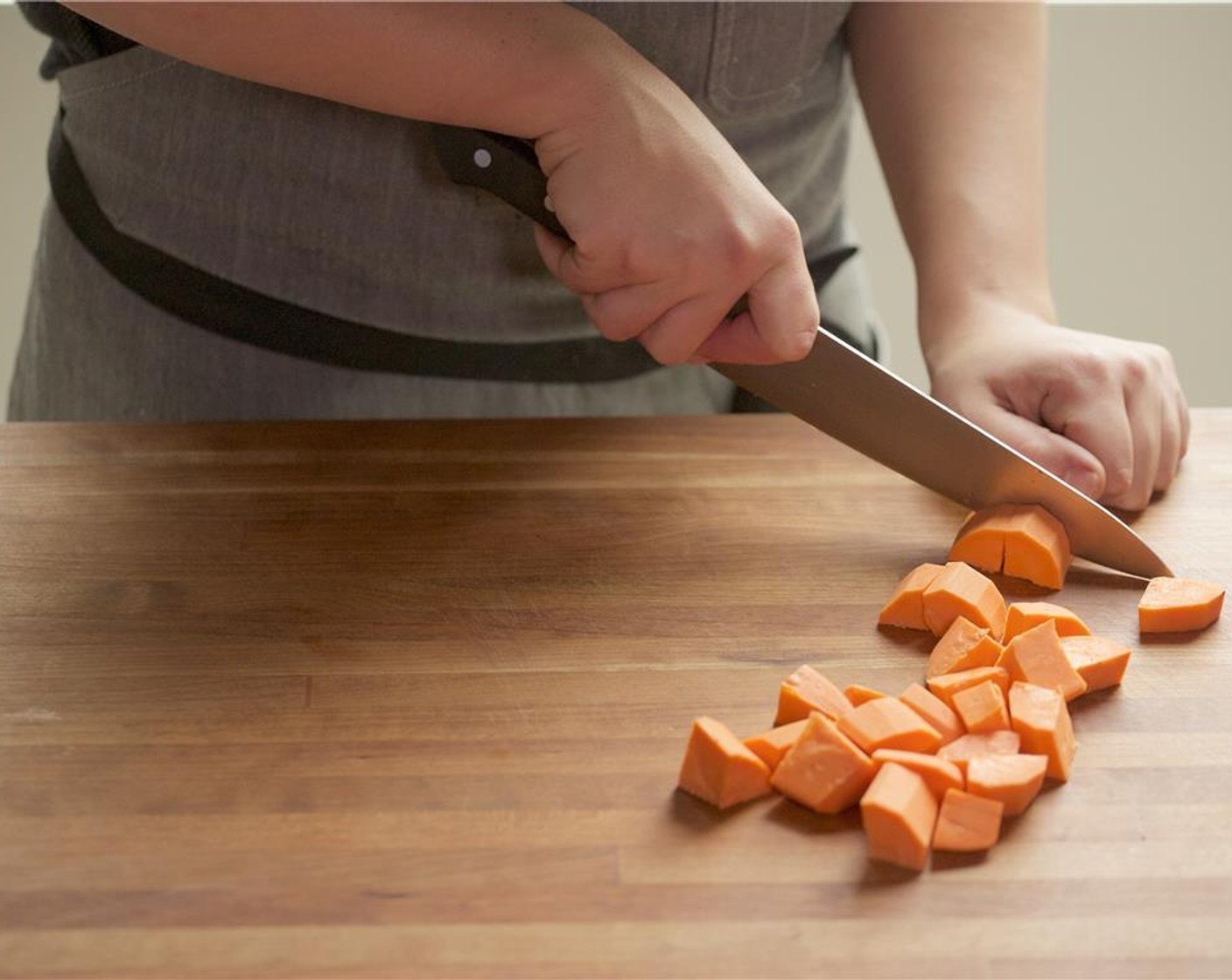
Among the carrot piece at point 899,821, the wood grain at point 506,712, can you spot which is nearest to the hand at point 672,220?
the wood grain at point 506,712

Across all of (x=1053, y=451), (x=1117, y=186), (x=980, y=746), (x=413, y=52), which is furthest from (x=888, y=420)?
(x=1117, y=186)

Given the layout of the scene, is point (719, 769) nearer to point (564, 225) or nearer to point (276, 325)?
point (564, 225)

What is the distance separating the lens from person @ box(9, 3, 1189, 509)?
112 centimetres

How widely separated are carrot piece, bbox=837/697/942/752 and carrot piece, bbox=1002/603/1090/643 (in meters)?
0.16

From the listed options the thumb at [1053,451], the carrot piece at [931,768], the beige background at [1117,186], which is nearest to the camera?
the carrot piece at [931,768]

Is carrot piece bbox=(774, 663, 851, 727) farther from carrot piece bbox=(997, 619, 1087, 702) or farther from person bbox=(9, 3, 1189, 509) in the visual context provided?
person bbox=(9, 3, 1189, 509)

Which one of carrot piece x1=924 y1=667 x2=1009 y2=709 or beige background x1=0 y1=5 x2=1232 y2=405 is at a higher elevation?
carrot piece x1=924 y1=667 x2=1009 y2=709

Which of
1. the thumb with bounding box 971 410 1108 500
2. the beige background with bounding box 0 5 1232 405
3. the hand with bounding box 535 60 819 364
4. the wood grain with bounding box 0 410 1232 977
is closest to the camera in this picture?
the wood grain with bounding box 0 410 1232 977

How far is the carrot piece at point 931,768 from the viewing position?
905mm

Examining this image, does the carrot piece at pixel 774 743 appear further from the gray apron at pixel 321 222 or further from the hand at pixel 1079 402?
the gray apron at pixel 321 222

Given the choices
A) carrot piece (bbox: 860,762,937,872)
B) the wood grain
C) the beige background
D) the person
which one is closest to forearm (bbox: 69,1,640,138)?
the person

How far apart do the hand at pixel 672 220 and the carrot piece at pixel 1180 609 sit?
312 mm

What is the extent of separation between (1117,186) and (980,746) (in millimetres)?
2420

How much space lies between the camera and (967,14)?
1.48m
